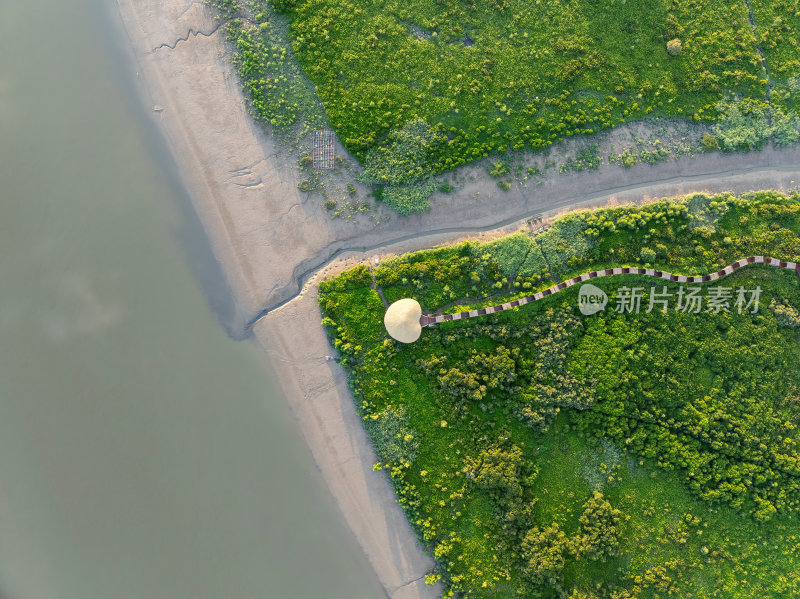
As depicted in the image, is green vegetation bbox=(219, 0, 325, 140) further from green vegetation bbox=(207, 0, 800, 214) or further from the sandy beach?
the sandy beach

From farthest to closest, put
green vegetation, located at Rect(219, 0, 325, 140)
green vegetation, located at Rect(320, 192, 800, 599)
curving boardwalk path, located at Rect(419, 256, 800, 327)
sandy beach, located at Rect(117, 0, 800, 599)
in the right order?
green vegetation, located at Rect(219, 0, 325, 140)
sandy beach, located at Rect(117, 0, 800, 599)
curving boardwalk path, located at Rect(419, 256, 800, 327)
green vegetation, located at Rect(320, 192, 800, 599)

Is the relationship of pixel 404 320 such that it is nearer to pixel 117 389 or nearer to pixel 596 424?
pixel 596 424

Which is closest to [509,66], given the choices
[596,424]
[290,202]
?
[290,202]

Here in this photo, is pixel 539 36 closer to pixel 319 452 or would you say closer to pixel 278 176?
pixel 278 176

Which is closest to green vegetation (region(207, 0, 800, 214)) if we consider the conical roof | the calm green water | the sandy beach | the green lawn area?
the green lawn area

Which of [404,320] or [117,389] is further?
[117,389]

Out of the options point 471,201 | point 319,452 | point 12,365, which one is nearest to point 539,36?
point 471,201

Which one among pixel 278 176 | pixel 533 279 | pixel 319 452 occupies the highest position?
pixel 278 176
